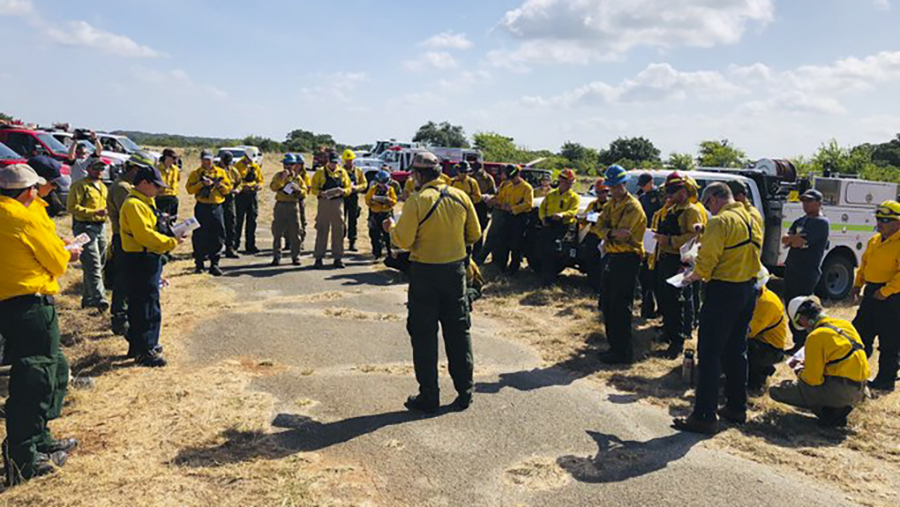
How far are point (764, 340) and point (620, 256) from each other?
156cm

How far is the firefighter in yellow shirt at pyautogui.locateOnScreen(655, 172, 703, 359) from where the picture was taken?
6.80 m

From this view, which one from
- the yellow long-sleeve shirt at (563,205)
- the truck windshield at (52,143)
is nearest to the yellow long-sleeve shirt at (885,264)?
the yellow long-sleeve shirt at (563,205)

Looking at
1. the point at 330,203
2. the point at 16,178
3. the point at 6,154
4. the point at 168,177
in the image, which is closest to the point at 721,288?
the point at 16,178

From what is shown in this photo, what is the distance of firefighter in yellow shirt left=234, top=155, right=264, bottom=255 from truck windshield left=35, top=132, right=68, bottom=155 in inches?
291

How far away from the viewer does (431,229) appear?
5.06 m

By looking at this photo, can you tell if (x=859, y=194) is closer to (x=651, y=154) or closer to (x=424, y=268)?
(x=424, y=268)

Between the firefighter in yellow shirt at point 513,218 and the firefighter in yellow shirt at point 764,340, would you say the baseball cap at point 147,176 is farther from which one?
the firefighter in yellow shirt at point 513,218

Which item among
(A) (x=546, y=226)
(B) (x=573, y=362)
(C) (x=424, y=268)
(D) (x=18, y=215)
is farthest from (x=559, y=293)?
(D) (x=18, y=215)

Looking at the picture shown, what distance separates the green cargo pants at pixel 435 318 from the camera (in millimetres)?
5125

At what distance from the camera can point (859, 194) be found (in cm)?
1081

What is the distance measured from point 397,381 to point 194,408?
1.76m

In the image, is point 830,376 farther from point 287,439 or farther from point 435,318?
point 287,439

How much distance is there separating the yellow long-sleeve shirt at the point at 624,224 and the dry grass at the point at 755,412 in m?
1.25

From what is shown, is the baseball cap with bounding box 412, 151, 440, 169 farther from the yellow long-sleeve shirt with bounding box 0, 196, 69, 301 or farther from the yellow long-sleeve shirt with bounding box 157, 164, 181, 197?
the yellow long-sleeve shirt with bounding box 157, 164, 181, 197
